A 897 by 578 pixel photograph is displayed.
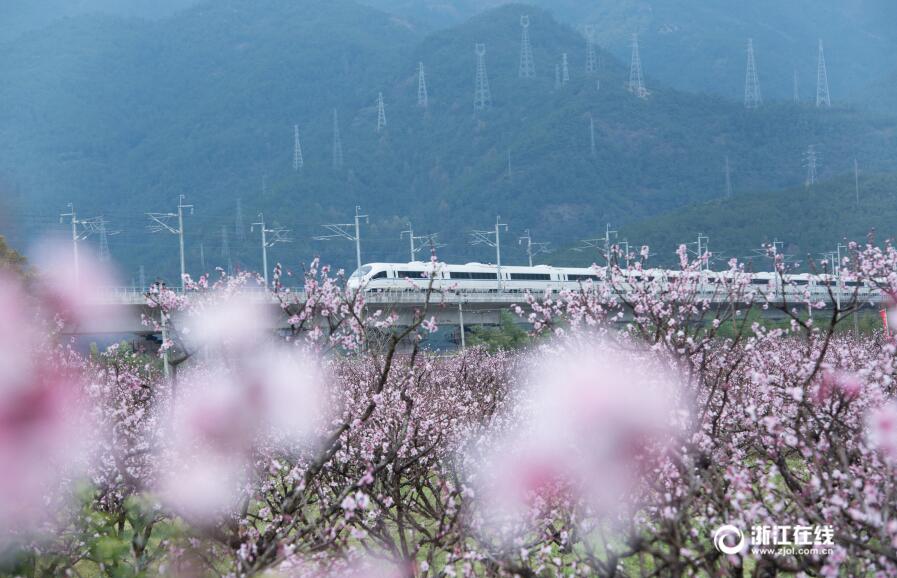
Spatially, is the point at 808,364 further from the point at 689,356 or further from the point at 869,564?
the point at 869,564

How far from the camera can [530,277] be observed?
207 feet

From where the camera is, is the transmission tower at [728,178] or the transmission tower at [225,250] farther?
the transmission tower at [728,178]

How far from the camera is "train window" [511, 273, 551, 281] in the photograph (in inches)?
2443

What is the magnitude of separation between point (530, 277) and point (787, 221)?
51.4 meters

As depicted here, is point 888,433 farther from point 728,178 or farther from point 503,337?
point 728,178

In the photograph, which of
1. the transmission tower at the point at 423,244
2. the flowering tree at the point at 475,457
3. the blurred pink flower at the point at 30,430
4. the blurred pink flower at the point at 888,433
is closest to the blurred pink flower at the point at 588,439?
the flowering tree at the point at 475,457

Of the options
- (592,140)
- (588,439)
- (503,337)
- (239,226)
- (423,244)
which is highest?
(592,140)

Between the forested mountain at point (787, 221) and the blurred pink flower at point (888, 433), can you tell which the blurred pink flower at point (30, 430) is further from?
the forested mountain at point (787, 221)

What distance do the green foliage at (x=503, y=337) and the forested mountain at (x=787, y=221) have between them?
5023 centimetres

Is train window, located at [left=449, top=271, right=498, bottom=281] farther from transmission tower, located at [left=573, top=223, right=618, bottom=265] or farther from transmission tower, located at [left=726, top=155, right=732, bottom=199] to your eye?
transmission tower, located at [left=726, top=155, right=732, bottom=199]

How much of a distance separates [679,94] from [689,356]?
629 ft

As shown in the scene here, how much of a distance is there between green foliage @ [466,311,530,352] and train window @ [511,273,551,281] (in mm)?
11039

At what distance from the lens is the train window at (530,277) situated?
2443 inches

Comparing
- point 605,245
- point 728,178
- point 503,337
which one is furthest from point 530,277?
point 728,178
